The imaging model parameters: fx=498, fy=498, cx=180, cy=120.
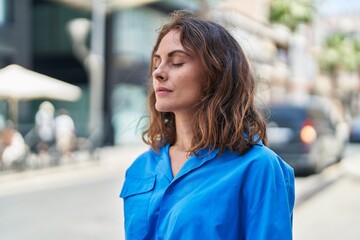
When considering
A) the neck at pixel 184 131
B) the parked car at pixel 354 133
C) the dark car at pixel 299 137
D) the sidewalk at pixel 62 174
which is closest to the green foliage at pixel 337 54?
the parked car at pixel 354 133

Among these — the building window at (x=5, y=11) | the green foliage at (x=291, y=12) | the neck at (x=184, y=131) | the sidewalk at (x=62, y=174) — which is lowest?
the sidewalk at (x=62, y=174)

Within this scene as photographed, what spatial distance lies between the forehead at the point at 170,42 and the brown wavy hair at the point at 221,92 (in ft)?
0.06

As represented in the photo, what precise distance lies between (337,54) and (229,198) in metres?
51.3

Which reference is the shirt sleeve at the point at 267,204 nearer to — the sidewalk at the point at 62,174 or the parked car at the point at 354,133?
the sidewalk at the point at 62,174

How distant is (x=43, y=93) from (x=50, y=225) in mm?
8142

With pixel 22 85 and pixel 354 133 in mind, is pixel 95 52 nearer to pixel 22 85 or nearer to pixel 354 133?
pixel 22 85

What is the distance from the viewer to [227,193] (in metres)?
1.42

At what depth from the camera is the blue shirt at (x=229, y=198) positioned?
1.40 meters

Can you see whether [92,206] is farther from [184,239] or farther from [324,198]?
[184,239]

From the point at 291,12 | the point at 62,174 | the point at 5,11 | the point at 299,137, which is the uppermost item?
the point at 291,12

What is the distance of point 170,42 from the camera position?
1633mm

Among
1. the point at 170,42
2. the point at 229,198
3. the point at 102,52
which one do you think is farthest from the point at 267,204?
the point at 102,52

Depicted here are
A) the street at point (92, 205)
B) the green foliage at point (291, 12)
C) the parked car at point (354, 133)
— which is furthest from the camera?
the green foliage at point (291, 12)

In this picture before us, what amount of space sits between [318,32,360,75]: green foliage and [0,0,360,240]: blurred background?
1738 cm
